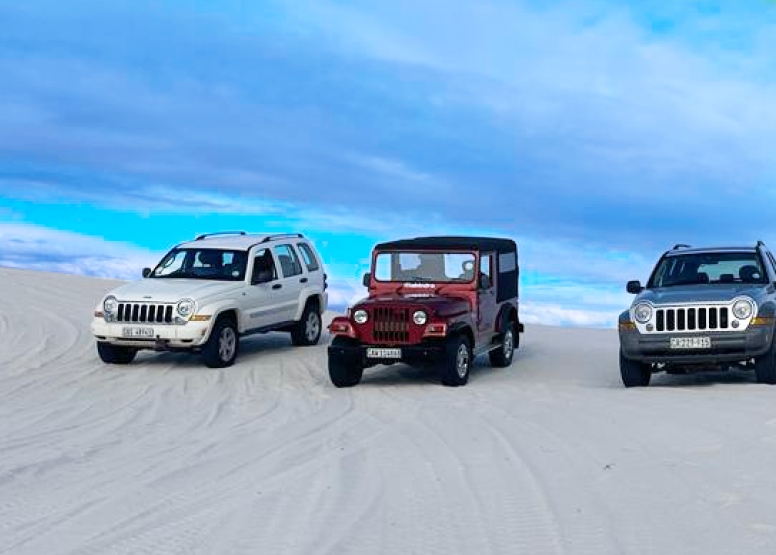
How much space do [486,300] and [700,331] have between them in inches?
130

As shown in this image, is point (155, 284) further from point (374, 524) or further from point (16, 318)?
point (374, 524)

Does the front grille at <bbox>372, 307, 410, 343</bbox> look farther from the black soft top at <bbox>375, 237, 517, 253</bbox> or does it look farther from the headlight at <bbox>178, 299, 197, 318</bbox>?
the headlight at <bbox>178, 299, 197, 318</bbox>

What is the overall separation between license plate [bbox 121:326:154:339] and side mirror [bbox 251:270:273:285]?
2043 millimetres

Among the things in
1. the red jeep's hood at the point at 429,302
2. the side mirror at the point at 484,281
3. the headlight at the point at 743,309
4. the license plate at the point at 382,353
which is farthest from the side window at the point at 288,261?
the headlight at the point at 743,309

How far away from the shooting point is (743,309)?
13.1m

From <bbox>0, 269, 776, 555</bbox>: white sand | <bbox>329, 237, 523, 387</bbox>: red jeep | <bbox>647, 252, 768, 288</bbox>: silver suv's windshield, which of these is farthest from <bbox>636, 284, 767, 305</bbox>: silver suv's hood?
<bbox>329, 237, 523, 387</bbox>: red jeep

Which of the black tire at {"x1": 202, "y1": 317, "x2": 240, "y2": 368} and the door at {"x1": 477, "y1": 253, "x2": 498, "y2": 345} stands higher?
the door at {"x1": 477, "y1": 253, "x2": 498, "y2": 345}

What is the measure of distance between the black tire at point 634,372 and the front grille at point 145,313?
6649mm

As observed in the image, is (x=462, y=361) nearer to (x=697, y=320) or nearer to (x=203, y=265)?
(x=697, y=320)

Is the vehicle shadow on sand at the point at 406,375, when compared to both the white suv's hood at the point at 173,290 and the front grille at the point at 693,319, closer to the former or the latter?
the white suv's hood at the point at 173,290

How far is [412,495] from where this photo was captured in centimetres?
732

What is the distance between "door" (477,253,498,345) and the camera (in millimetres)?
15095

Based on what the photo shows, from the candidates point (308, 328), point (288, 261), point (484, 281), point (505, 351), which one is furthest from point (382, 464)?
point (308, 328)

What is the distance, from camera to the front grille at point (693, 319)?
43.3 feet
